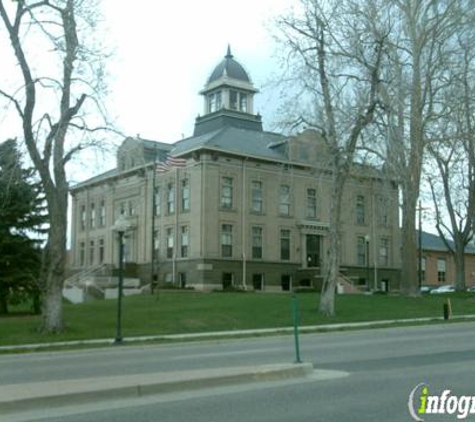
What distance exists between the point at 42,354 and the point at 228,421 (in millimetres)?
12535

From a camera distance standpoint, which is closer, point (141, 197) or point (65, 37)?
point (65, 37)

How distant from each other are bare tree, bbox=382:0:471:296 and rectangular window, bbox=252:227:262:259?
15.4 metres

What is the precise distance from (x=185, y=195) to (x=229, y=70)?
→ 14.2 metres

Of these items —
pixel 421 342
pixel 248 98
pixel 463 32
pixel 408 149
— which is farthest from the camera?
pixel 248 98

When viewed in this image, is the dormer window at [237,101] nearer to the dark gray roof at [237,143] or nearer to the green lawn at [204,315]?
the dark gray roof at [237,143]

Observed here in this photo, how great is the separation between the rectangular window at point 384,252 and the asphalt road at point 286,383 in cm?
3784

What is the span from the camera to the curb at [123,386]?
9.09 m

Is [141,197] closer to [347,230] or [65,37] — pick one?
[347,230]

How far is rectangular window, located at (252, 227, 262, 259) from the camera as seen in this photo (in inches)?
2087

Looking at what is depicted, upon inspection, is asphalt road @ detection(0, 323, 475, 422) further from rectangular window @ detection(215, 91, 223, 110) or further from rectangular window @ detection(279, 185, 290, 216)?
rectangular window @ detection(215, 91, 223, 110)

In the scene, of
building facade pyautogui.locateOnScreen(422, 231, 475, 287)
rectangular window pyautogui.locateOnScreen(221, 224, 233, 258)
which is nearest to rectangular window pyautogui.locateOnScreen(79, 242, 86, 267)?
rectangular window pyautogui.locateOnScreen(221, 224, 233, 258)

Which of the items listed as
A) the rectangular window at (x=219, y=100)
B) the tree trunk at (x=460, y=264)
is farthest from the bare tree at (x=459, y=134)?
the rectangular window at (x=219, y=100)

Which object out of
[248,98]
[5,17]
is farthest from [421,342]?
[248,98]

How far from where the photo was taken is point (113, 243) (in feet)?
195
